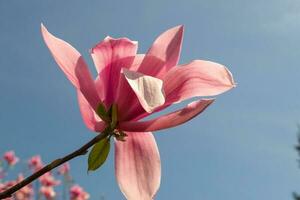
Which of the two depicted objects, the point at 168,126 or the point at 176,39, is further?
the point at 176,39

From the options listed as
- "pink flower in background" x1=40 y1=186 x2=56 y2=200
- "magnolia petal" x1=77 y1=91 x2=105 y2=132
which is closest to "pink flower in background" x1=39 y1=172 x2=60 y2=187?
"pink flower in background" x1=40 y1=186 x2=56 y2=200

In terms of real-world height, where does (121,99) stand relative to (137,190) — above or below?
above

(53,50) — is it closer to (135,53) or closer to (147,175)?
(135,53)

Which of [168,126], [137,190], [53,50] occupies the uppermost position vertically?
[53,50]

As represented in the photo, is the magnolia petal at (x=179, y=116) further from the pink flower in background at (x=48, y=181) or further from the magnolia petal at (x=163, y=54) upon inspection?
the pink flower in background at (x=48, y=181)

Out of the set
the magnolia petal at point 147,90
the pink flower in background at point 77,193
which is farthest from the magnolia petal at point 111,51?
the pink flower in background at point 77,193

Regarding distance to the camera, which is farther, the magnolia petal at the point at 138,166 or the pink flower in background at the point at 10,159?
the pink flower in background at the point at 10,159

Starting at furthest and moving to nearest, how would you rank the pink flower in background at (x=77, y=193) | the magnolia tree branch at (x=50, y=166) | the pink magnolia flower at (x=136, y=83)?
the pink flower in background at (x=77, y=193) → the pink magnolia flower at (x=136, y=83) → the magnolia tree branch at (x=50, y=166)

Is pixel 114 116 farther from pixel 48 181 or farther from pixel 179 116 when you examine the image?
pixel 48 181

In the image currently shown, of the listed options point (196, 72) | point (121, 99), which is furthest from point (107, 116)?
point (196, 72)
